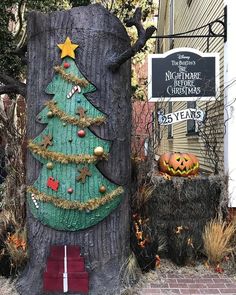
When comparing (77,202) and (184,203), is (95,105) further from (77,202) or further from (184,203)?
(184,203)

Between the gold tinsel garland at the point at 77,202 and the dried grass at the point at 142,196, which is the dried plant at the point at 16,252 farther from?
the dried grass at the point at 142,196

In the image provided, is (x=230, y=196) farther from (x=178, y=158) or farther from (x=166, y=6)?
(x=166, y=6)

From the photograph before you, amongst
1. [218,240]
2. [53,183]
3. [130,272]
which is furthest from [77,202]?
[218,240]

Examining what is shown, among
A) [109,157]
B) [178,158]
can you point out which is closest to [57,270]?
[109,157]

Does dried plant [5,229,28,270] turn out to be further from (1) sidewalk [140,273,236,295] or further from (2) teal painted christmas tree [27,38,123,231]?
(1) sidewalk [140,273,236,295]

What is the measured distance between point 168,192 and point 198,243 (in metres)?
0.71

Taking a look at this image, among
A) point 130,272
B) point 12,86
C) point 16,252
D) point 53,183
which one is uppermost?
point 12,86

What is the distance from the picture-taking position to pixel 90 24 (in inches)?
182

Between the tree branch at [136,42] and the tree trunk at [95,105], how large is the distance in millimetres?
92

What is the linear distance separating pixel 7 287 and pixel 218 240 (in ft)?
7.78

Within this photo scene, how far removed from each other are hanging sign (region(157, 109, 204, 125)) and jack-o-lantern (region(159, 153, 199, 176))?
542 millimetres

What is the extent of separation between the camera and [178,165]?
5734 mm

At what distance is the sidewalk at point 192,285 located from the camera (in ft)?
14.8

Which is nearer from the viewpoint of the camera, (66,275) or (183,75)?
(66,275)
